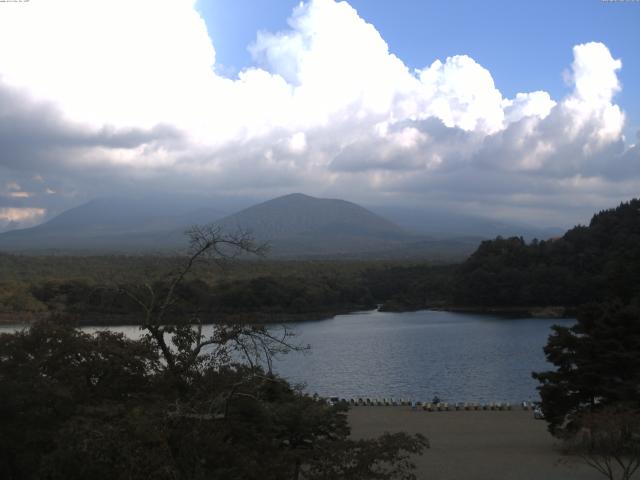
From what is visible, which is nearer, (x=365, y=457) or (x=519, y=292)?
(x=365, y=457)

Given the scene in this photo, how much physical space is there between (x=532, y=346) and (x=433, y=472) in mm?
20828

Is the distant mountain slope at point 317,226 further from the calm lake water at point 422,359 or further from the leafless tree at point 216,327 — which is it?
the leafless tree at point 216,327

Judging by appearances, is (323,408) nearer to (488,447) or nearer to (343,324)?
(488,447)

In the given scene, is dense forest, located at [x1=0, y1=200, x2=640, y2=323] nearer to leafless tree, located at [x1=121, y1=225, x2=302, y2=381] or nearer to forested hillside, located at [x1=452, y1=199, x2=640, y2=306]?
forested hillside, located at [x1=452, y1=199, x2=640, y2=306]

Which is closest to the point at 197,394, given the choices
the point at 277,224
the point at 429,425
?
the point at 429,425

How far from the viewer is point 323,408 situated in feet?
30.8

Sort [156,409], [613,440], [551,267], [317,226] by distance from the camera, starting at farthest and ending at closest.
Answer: [317,226], [551,267], [613,440], [156,409]

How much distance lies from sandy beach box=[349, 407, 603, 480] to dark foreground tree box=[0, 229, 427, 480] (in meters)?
3.67

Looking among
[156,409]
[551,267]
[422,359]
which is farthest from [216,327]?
[551,267]

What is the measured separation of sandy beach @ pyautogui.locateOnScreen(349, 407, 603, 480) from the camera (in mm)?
10812

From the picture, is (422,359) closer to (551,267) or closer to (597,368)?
(597,368)

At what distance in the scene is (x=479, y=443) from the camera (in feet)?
44.5

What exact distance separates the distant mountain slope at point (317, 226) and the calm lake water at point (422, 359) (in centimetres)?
9365

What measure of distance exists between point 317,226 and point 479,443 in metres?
163
